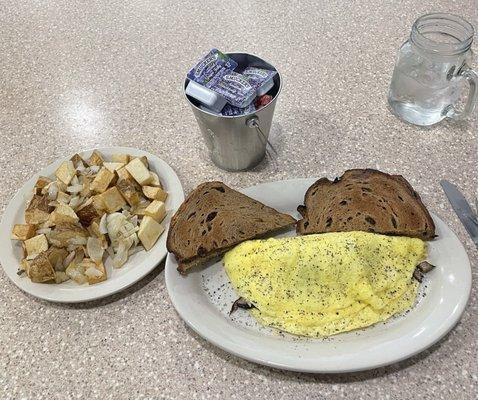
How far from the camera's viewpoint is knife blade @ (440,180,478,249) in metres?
0.88

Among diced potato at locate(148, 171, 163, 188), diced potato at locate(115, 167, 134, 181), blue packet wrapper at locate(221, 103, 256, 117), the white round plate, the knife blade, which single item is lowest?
the white round plate

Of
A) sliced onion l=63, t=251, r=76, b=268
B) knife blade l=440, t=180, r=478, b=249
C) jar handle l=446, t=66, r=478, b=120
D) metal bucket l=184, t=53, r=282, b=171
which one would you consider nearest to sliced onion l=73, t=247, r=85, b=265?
sliced onion l=63, t=251, r=76, b=268

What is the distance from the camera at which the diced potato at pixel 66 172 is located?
957 mm

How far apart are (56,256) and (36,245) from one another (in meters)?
0.05

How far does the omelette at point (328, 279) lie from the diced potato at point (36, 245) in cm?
35

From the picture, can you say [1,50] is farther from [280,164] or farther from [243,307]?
[243,307]

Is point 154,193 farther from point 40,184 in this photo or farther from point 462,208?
point 462,208

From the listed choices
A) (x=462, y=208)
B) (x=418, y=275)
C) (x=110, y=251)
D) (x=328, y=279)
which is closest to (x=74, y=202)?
(x=110, y=251)

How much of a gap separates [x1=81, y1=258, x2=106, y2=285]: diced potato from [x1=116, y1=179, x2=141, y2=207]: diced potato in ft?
0.48

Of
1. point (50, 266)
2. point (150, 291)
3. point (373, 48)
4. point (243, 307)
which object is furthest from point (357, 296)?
point (373, 48)

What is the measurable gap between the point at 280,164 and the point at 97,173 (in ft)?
1.35

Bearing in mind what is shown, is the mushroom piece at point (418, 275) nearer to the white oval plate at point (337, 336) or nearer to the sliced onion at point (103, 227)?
the white oval plate at point (337, 336)

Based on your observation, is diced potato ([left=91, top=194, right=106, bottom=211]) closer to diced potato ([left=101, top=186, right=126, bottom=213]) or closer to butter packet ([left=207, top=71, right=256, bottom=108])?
diced potato ([left=101, top=186, right=126, bottom=213])

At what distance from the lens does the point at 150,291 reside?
86 cm
